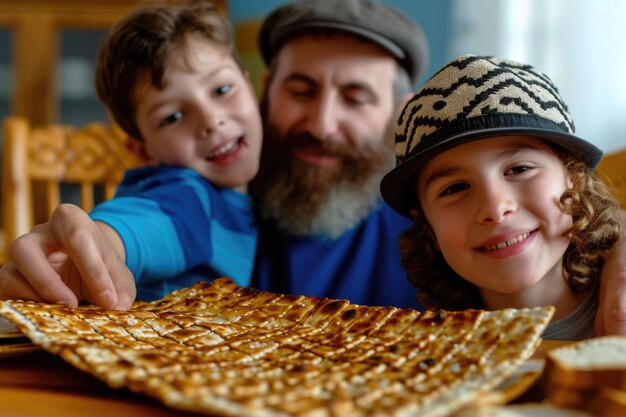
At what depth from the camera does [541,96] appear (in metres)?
0.84

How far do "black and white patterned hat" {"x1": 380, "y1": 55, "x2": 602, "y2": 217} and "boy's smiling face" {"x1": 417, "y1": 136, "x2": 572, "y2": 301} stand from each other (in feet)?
0.11

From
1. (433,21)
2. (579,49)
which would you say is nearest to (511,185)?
(579,49)

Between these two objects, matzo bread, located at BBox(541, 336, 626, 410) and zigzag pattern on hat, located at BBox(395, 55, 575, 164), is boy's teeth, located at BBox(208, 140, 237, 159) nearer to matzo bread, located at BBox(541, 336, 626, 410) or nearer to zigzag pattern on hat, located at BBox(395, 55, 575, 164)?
zigzag pattern on hat, located at BBox(395, 55, 575, 164)

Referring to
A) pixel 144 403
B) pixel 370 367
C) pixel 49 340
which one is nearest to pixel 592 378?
pixel 370 367

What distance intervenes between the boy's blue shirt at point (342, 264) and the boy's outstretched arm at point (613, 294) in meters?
0.46

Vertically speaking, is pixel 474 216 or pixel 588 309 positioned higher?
pixel 474 216

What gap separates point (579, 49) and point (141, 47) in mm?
1704

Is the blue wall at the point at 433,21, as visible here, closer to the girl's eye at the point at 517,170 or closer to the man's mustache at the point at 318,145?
the man's mustache at the point at 318,145

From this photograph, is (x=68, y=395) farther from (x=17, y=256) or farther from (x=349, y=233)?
(x=349, y=233)

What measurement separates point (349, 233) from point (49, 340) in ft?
3.16

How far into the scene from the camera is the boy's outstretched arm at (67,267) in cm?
73

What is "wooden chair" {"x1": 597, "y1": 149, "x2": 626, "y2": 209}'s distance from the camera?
1.09 m

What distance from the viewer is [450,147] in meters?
0.81

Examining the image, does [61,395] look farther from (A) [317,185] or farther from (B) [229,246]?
(A) [317,185]
